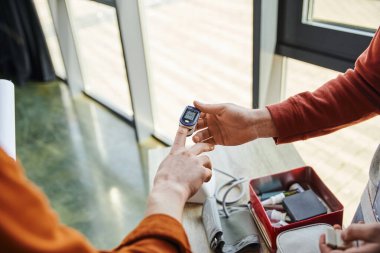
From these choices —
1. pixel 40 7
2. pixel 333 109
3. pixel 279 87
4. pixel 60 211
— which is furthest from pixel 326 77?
pixel 40 7

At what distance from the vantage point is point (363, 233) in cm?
66

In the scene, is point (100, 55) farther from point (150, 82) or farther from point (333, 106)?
point (333, 106)

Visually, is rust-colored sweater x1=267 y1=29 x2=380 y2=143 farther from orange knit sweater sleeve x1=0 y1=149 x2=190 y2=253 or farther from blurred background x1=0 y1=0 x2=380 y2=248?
orange knit sweater sleeve x1=0 y1=149 x2=190 y2=253

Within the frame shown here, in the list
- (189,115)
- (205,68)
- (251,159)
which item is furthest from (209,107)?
(205,68)

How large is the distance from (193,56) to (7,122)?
193cm

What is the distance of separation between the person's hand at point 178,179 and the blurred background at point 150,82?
721 millimetres

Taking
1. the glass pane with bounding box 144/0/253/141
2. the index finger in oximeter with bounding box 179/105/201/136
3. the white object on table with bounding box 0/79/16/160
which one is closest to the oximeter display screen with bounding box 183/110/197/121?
the index finger in oximeter with bounding box 179/105/201/136

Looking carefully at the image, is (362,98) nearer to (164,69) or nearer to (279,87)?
(279,87)

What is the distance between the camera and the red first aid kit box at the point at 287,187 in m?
0.84

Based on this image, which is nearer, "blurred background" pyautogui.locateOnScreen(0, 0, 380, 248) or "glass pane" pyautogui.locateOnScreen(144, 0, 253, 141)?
"blurred background" pyautogui.locateOnScreen(0, 0, 380, 248)

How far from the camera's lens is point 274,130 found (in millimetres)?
1005

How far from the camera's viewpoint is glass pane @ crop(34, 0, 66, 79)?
11.2 ft

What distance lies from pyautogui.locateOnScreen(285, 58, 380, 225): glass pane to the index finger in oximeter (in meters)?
0.69

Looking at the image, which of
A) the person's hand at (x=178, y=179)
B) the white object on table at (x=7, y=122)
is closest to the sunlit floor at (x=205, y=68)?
the person's hand at (x=178, y=179)
